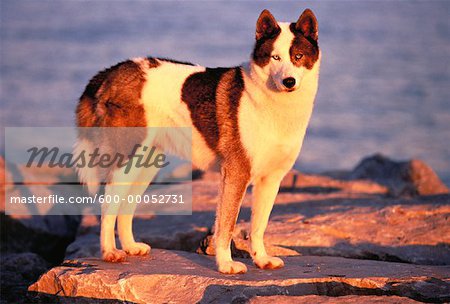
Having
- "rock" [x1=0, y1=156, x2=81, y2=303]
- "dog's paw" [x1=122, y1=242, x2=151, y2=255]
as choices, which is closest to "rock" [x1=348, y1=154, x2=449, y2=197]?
"rock" [x1=0, y1=156, x2=81, y2=303]

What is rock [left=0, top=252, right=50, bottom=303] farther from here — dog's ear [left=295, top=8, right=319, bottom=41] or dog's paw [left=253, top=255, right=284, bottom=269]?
dog's ear [left=295, top=8, right=319, bottom=41]

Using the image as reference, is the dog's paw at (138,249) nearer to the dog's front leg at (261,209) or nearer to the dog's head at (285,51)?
the dog's front leg at (261,209)

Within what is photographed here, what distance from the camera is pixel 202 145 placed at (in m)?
7.30

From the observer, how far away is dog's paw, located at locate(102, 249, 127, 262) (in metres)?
7.39

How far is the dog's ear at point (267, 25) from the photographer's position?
22.9 feet

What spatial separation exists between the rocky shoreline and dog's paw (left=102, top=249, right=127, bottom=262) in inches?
4.2

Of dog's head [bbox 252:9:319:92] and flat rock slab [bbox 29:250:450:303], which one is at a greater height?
dog's head [bbox 252:9:319:92]

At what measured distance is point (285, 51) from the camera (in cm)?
681

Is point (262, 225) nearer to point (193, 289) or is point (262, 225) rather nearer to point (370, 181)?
point (193, 289)

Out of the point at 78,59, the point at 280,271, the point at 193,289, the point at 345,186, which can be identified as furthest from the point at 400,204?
the point at 78,59

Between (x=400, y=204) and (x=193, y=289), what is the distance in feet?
12.8

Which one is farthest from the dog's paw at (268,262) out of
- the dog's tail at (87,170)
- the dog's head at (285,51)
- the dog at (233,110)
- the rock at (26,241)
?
the rock at (26,241)

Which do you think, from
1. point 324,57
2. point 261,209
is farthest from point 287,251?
point 324,57

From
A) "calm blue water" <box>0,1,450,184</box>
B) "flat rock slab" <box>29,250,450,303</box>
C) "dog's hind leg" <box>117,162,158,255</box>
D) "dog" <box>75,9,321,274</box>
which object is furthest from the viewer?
"calm blue water" <box>0,1,450,184</box>
